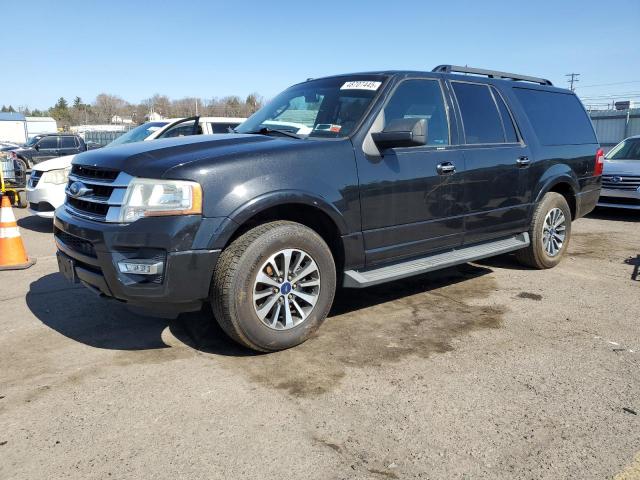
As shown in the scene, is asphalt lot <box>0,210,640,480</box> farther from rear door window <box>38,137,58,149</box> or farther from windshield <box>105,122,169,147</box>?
rear door window <box>38,137,58,149</box>

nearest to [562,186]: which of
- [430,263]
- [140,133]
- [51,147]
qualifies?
[430,263]

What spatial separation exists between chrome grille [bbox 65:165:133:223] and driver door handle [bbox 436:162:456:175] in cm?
240

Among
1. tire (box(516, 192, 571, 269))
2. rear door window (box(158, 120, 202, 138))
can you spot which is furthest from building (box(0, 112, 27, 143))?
tire (box(516, 192, 571, 269))

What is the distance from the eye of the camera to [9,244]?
572 centimetres

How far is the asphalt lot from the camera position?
2.36m

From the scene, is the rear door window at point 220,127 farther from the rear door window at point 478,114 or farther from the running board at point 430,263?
the running board at point 430,263

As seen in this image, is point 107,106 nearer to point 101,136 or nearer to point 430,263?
point 101,136

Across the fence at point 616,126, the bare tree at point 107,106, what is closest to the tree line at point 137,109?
the bare tree at point 107,106

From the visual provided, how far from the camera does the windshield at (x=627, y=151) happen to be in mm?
10367

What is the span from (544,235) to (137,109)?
317ft

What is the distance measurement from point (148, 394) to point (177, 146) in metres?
1.61

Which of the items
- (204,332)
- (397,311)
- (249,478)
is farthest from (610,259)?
(249,478)

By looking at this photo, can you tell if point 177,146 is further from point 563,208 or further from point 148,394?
point 563,208

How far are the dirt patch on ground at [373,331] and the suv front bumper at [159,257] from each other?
0.61m
